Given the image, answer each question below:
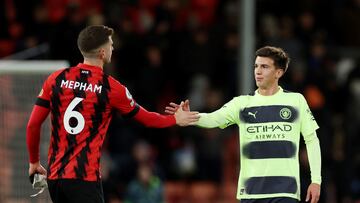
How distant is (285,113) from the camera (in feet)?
27.1

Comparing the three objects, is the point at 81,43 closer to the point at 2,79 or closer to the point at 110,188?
the point at 2,79

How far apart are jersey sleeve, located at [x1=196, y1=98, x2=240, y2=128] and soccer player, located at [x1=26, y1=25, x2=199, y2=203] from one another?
70 cm

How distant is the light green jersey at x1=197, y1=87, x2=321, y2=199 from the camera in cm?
813

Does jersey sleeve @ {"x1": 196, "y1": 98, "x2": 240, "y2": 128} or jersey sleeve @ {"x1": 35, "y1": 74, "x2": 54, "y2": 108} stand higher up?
jersey sleeve @ {"x1": 35, "y1": 74, "x2": 54, "y2": 108}

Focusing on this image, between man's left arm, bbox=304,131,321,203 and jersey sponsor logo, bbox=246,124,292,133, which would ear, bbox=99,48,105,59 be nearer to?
jersey sponsor logo, bbox=246,124,292,133

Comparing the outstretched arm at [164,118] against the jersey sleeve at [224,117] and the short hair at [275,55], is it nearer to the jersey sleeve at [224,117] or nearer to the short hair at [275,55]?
the jersey sleeve at [224,117]

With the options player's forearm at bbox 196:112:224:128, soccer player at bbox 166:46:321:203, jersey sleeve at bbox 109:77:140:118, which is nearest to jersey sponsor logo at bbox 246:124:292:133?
soccer player at bbox 166:46:321:203

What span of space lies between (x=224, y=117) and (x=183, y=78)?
7.18 meters

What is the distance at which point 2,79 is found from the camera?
11391mm

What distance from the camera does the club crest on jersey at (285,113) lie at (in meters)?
8.25

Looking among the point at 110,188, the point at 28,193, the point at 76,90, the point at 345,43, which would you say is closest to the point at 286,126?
the point at 76,90

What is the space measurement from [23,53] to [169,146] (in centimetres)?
260

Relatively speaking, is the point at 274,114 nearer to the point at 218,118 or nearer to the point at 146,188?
the point at 218,118

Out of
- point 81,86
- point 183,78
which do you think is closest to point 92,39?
point 81,86
